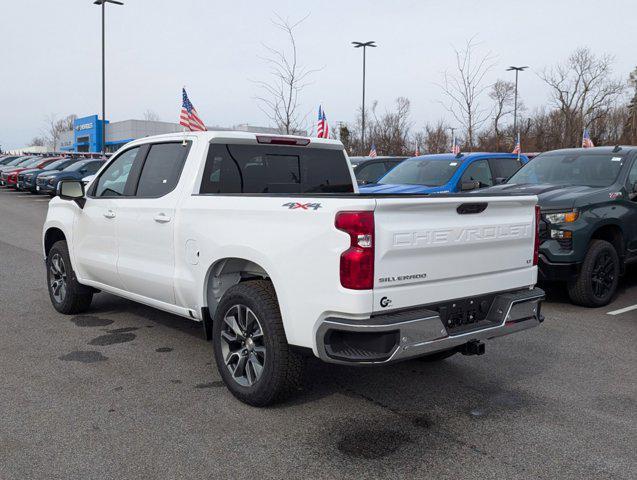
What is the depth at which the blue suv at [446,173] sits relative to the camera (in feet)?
34.1

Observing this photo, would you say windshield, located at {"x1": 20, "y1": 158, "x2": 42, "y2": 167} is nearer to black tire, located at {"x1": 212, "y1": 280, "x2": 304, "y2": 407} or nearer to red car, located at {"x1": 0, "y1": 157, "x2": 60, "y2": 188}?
red car, located at {"x1": 0, "y1": 157, "x2": 60, "y2": 188}

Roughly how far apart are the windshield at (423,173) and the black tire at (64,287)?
19.7 ft

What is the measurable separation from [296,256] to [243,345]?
0.92m

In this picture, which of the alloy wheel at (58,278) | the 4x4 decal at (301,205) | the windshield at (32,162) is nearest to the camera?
the 4x4 decal at (301,205)

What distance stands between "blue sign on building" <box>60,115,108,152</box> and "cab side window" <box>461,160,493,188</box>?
6718 cm

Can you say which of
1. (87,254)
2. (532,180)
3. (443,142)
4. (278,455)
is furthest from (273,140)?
(443,142)

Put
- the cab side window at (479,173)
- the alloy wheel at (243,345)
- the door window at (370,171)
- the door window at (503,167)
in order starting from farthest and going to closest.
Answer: the door window at (370,171) < the door window at (503,167) < the cab side window at (479,173) < the alloy wheel at (243,345)

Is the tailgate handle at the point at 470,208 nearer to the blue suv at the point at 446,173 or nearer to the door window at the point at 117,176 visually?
the door window at the point at 117,176

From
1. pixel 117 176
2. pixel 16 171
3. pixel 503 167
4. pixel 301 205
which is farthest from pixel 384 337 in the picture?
pixel 16 171

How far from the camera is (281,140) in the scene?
530 cm

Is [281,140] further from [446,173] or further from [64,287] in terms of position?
[446,173]

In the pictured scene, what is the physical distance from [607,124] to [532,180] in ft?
151

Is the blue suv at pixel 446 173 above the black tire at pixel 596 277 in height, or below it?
above

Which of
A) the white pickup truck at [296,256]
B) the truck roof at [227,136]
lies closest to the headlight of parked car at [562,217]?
the white pickup truck at [296,256]
